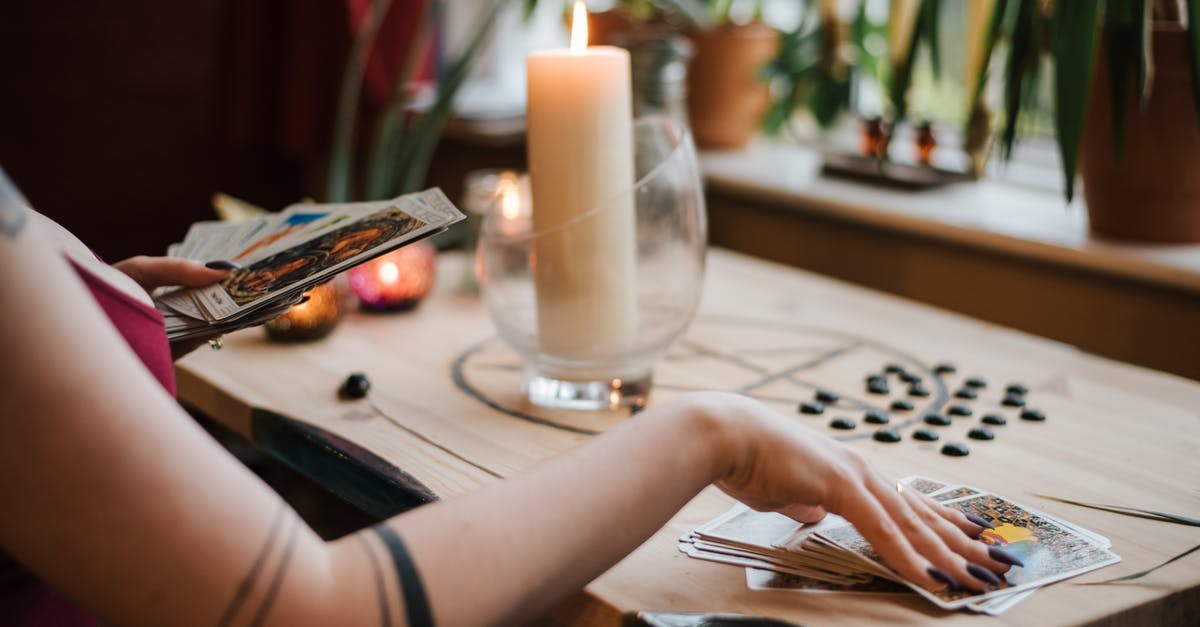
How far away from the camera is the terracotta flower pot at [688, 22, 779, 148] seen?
199 cm

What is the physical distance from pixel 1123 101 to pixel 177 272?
102cm

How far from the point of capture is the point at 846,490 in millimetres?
660

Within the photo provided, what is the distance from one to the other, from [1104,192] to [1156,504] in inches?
28.8

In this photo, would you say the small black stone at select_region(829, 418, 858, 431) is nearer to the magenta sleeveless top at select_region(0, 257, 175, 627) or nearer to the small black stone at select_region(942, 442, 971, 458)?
the small black stone at select_region(942, 442, 971, 458)

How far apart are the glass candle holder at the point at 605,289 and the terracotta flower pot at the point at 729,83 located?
103 centimetres

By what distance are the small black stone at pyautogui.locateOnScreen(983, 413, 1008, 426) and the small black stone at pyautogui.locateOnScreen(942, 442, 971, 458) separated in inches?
3.1

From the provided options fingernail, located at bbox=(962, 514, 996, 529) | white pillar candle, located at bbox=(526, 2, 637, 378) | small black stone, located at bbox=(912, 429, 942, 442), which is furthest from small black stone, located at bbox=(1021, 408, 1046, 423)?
white pillar candle, located at bbox=(526, 2, 637, 378)

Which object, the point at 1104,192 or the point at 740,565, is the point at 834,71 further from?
the point at 740,565

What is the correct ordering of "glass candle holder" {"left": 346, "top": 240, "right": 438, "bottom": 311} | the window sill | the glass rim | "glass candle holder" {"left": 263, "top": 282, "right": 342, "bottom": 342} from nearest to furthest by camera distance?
the glass rim < "glass candle holder" {"left": 263, "top": 282, "right": 342, "bottom": 342} < "glass candle holder" {"left": 346, "top": 240, "right": 438, "bottom": 311} < the window sill

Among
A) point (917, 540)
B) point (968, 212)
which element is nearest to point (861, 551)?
point (917, 540)

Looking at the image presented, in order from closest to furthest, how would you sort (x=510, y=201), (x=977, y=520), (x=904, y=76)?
(x=977, y=520) < (x=510, y=201) < (x=904, y=76)

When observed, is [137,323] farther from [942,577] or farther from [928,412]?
[928,412]

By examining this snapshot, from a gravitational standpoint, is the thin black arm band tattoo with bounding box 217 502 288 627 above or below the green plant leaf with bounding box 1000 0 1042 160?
below

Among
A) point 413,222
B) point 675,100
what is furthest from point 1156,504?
point 675,100
